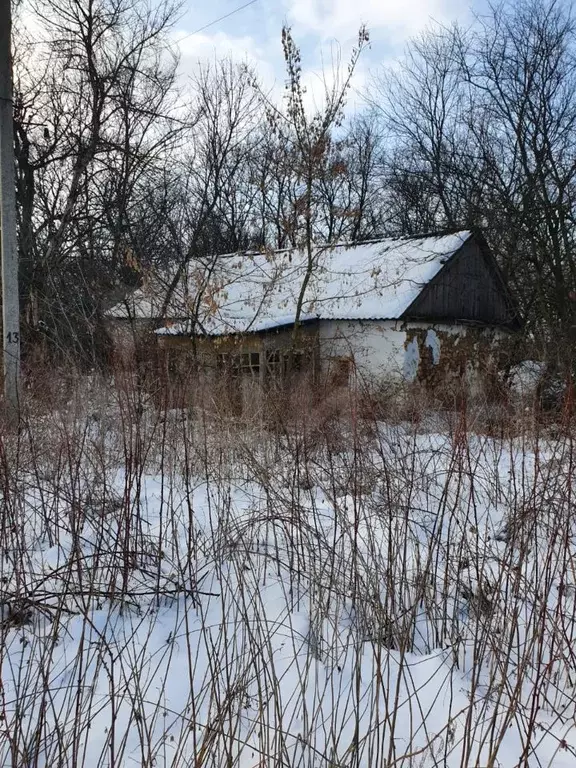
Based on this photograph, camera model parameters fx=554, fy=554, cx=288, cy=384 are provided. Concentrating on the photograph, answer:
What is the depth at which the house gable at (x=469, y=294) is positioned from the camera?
45.4ft

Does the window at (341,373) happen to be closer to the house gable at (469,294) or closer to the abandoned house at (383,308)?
the abandoned house at (383,308)

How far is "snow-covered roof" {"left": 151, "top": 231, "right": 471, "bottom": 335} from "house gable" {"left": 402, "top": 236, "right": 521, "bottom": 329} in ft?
1.23

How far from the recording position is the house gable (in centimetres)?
1384

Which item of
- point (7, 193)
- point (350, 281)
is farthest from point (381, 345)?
point (7, 193)

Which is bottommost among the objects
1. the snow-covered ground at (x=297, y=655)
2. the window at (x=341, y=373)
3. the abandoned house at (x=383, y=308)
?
the snow-covered ground at (x=297, y=655)

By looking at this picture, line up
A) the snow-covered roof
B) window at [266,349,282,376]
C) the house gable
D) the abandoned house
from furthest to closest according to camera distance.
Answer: the house gable
the snow-covered roof
the abandoned house
window at [266,349,282,376]

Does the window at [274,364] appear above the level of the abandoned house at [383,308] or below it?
below

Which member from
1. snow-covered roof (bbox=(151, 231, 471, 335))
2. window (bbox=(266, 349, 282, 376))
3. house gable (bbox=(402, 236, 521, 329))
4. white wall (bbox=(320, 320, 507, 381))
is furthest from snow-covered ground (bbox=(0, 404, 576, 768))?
house gable (bbox=(402, 236, 521, 329))

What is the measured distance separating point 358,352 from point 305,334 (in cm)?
144

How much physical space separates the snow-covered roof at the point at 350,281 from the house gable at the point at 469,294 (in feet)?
1.23

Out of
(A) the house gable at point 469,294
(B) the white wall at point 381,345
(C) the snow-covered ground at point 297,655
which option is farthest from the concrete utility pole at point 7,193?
(A) the house gable at point 469,294

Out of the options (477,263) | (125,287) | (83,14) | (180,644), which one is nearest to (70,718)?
(180,644)

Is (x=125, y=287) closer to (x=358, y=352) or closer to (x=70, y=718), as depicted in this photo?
(x=358, y=352)

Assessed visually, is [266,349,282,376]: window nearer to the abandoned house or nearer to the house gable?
the abandoned house
